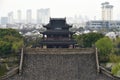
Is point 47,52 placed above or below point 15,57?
above

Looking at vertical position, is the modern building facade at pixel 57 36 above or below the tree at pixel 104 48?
above

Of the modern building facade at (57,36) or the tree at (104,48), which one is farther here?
the tree at (104,48)

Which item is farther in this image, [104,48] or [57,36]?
[104,48]

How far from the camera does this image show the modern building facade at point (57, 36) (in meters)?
48.0

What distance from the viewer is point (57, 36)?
50.7m

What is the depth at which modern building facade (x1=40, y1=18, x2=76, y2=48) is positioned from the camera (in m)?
48.0

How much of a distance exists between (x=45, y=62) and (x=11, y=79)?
2.64 meters

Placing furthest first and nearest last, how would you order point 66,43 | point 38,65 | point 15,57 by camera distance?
point 15,57
point 66,43
point 38,65

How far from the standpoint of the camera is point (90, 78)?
993 inches

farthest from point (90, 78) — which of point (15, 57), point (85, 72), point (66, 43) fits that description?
point (15, 57)

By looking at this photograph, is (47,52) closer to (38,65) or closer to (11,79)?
(38,65)

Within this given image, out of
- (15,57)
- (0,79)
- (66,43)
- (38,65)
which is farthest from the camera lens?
(15,57)

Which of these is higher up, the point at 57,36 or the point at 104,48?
the point at 57,36

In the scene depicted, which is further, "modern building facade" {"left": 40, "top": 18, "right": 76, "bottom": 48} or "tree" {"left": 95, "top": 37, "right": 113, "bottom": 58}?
"tree" {"left": 95, "top": 37, "right": 113, "bottom": 58}
